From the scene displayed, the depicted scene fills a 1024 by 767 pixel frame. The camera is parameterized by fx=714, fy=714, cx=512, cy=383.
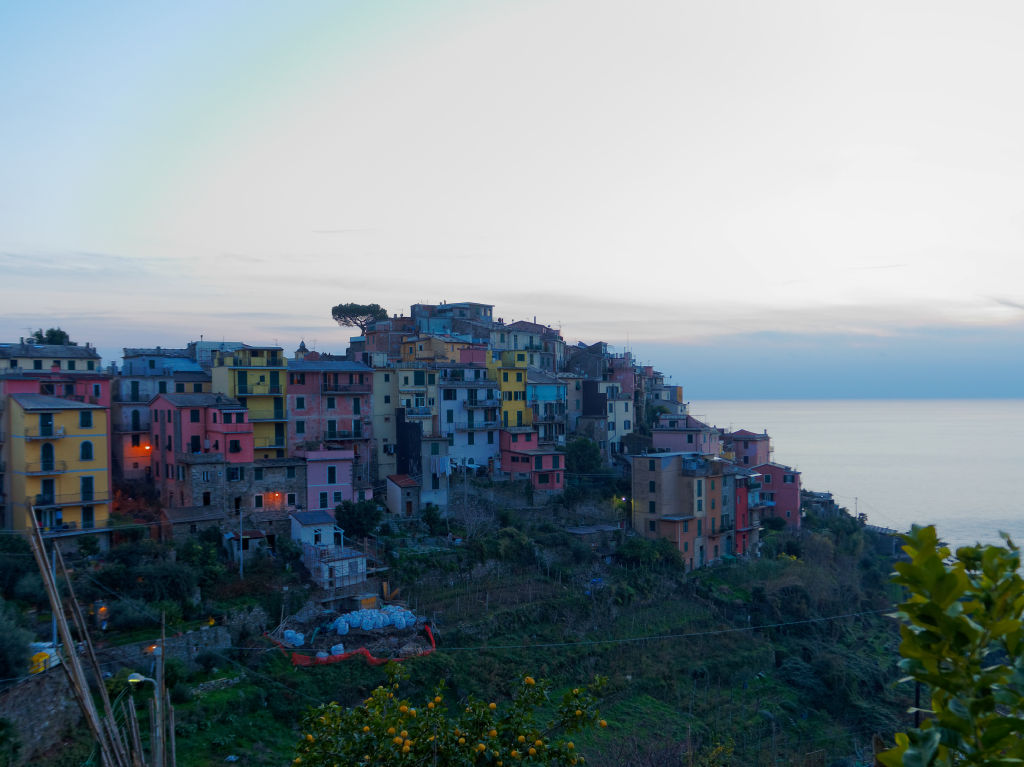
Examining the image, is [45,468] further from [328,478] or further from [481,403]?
[481,403]

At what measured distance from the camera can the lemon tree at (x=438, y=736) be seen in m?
6.51

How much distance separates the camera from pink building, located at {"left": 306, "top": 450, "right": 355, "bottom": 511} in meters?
30.0

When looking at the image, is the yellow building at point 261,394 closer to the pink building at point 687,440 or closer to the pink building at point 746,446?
the pink building at point 687,440

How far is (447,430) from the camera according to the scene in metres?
36.8

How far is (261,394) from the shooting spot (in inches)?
1254

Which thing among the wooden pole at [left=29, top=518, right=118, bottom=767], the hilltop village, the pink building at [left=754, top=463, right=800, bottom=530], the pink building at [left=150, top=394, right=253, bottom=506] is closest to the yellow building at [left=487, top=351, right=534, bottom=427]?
the hilltop village

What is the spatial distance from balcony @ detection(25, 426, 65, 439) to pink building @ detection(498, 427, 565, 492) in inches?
781

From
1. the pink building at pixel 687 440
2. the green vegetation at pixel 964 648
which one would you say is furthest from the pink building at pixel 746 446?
the green vegetation at pixel 964 648

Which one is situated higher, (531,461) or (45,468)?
(45,468)

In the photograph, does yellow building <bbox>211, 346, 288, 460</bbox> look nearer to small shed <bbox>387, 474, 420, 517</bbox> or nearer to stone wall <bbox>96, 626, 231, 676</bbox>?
small shed <bbox>387, 474, 420, 517</bbox>

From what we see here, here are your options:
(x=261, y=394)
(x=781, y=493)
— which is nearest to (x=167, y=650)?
(x=261, y=394)

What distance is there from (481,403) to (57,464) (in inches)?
762

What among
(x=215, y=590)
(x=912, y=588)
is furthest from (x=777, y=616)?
(x=912, y=588)

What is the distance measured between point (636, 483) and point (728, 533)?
6060 millimetres
